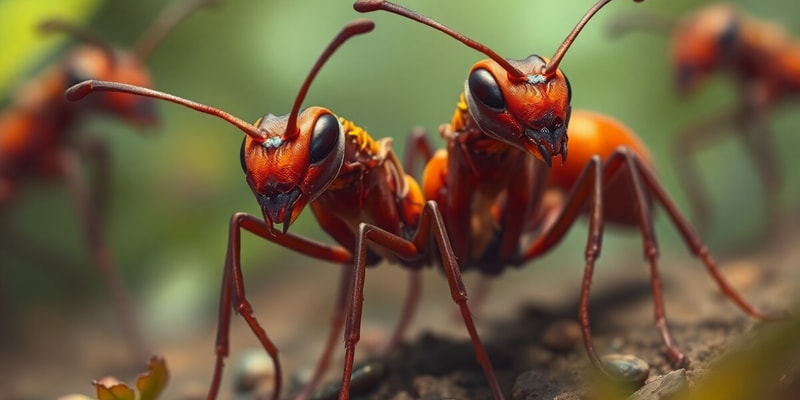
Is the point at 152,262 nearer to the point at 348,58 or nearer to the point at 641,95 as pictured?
the point at 348,58

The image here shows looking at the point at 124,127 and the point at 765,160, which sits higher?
the point at 124,127

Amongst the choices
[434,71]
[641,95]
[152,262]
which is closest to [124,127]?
[152,262]

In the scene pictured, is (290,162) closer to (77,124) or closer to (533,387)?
(533,387)

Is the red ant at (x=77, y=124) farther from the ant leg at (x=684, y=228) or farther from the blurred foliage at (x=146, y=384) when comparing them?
the ant leg at (x=684, y=228)

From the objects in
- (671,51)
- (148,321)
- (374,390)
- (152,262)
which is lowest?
(374,390)

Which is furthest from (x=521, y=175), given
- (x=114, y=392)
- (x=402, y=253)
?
(x=114, y=392)

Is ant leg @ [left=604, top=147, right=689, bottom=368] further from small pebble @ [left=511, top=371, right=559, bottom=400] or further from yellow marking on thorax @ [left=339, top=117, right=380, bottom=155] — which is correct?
yellow marking on thorax @ [left=339, top=117, right=380, bottom=155]
